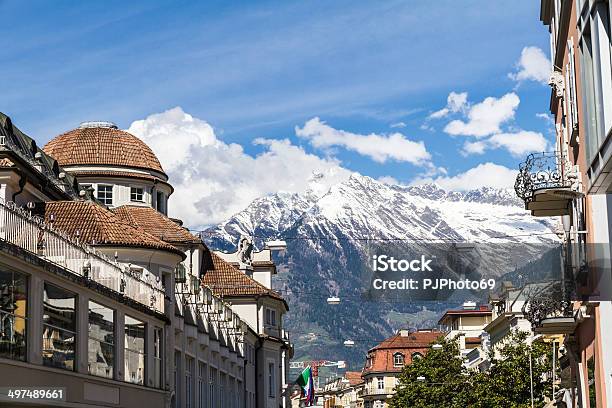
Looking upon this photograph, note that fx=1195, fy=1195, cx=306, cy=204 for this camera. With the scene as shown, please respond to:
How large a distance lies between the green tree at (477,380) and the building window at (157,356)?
104 feet

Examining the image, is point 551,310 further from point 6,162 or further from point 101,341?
point 6,162

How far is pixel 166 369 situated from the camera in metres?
42.6

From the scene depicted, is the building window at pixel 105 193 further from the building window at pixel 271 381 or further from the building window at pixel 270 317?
the building window at pixel 271 381

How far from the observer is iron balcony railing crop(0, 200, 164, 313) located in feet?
87.6

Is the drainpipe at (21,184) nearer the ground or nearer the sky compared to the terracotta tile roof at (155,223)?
nearer the ground

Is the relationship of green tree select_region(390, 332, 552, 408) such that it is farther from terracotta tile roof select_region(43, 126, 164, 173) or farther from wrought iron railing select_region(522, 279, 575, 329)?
wrought iron railing select_region(522, 279, 575, 329)

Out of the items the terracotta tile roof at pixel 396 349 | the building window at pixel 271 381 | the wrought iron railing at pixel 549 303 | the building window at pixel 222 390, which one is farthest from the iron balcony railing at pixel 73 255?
the terracotta tile roof at pixel 396 349

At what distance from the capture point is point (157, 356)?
41.3m

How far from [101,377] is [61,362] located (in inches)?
142

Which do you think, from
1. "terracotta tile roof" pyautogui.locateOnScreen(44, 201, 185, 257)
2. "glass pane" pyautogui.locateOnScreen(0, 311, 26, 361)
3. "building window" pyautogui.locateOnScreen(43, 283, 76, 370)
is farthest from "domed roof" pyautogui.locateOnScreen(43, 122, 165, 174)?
"glass pane" pyautogui.locateOnScreen(0, 311, 26, 361)

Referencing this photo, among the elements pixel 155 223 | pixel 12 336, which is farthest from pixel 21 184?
pixel 155 223

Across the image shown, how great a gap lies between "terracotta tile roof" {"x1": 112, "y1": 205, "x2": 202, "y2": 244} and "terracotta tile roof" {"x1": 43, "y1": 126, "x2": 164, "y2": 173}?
127 inches

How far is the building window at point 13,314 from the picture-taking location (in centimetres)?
2564

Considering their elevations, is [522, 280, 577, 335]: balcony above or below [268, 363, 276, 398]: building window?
below
